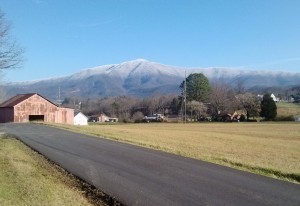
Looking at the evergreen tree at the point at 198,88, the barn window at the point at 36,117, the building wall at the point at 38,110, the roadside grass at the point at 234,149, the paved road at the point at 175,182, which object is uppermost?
the evergreen tree at the point at 198,88

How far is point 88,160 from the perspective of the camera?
1808 cm

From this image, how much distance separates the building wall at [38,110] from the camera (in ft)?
270

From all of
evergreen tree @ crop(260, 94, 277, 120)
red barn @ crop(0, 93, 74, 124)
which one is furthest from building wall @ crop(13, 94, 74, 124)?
evergreen tree @ crop(260, 94, 277, 120)

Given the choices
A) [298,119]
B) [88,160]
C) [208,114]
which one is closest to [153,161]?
[88,160]

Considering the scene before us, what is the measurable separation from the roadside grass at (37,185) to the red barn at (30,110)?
67.0m

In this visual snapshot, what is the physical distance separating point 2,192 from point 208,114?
134 metres

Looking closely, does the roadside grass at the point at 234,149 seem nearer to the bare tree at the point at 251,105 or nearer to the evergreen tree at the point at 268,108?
the evergreen tree at the point at 268,108

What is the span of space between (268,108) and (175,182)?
11319 centimetres

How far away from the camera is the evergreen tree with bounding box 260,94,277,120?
392 ft

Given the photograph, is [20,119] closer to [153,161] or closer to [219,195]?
[153,161]

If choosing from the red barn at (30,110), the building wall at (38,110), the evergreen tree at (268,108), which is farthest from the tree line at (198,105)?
the red barn at (30,110)

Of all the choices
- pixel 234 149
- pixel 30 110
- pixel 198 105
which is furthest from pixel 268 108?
pixel 234 149

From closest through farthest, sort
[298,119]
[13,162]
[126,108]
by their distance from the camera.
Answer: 1. [13,162]
2. [298,119]
3. [126,108]

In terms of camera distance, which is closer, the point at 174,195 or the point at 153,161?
the point at 174,195
